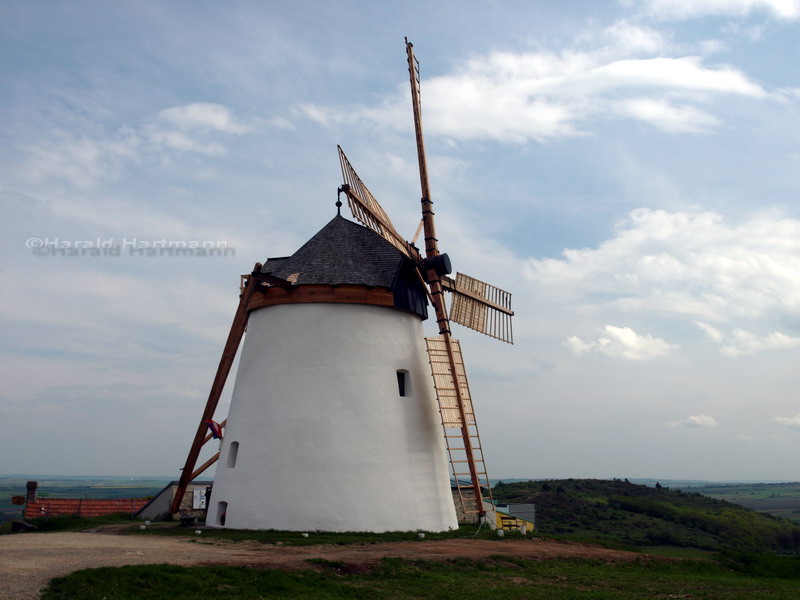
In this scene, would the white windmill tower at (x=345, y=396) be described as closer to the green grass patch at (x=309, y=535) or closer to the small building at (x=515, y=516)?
the green grass patch at (x=309, y=535)

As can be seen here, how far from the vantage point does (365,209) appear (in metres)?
20.9

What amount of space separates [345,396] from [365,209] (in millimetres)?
5692

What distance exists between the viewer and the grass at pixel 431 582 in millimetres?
10633

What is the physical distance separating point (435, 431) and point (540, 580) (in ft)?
24.4

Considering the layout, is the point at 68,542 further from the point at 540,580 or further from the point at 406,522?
the point at 540,580

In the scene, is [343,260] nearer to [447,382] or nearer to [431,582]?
[447,382]

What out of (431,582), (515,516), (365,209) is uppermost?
(365,209)

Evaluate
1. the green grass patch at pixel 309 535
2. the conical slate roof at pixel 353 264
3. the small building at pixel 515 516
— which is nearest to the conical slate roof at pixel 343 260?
the conical slate roof at pixel 353 264

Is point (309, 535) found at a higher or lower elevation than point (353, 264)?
lower

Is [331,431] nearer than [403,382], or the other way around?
[331,431]

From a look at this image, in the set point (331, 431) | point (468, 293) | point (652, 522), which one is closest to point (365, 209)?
point (468, 293)

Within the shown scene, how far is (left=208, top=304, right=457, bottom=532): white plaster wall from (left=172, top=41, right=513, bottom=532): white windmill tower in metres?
0.03

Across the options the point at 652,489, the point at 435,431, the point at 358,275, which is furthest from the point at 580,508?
the point at 358,275

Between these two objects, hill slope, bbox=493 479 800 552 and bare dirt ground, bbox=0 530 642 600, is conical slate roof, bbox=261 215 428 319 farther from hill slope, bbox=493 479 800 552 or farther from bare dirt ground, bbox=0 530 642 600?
hill slope, bbox=493 479 800 552
